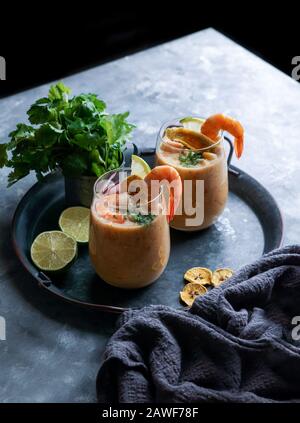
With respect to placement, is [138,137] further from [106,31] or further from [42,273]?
[106,31]

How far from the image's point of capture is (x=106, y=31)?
3090 mm

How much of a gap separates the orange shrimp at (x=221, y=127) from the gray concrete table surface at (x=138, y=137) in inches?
8.1

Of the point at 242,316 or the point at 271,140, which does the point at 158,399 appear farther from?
the point at 271,140

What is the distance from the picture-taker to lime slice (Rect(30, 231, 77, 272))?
3.98 feet

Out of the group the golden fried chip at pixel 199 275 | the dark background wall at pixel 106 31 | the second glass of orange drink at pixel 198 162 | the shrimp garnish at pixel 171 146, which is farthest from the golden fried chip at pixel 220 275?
the dark background wall at pixel 106 31

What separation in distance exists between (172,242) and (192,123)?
0.80 ft

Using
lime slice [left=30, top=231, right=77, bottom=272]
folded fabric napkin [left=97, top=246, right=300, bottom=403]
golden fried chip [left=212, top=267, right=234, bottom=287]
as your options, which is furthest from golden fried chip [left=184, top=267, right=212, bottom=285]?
lime slice [left=30, top=231, right=77, bottom=272]

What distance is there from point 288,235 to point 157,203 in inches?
12.5

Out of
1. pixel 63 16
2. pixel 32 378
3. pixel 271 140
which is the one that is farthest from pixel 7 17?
pixel 32 378

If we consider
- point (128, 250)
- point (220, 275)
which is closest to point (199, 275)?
point (220, 275)

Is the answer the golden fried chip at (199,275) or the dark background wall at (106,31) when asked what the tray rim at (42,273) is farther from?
the dark background wall at (106,31)

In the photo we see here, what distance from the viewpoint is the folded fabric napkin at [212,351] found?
3.19 feet

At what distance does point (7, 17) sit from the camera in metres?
2.91

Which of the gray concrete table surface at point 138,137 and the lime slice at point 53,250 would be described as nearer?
the gray concrete table surface at point 138,137
